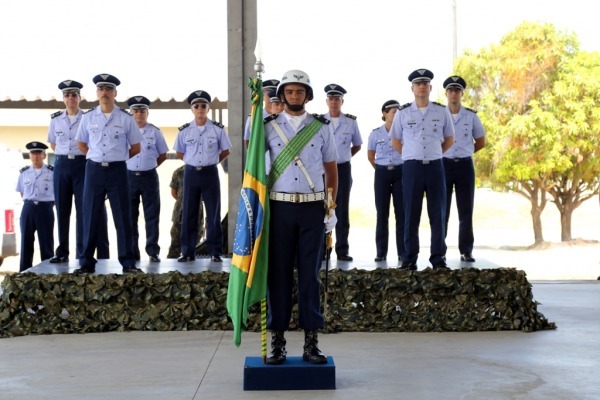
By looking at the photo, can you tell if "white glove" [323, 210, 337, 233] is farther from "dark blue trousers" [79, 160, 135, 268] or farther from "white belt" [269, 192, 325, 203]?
"dark blue trousers" [79, 160, 135, 268]

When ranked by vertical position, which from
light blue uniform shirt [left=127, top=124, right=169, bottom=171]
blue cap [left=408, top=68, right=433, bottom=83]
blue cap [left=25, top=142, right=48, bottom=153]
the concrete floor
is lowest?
the concrete floor

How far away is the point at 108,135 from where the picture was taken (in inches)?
318

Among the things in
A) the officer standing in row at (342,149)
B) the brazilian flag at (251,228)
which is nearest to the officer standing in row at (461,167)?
the officer standing in row at (342,149)

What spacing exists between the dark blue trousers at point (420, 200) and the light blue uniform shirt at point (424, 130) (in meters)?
0.07

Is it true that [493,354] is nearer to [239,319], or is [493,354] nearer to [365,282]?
[365,282]

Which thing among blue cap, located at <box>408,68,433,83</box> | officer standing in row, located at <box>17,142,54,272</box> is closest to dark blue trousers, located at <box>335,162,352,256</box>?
blue cap, located at <box>408,68,433,83</box>

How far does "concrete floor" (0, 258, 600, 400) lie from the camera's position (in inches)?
212

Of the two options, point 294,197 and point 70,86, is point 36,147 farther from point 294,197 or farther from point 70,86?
point 294,197

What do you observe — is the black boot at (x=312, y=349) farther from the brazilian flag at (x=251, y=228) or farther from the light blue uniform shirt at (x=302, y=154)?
the light blue uniform shirt at (x=302, y=154)

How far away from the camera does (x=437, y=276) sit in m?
7.38

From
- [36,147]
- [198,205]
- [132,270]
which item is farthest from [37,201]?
[132,270]

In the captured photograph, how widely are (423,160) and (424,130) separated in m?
0.22

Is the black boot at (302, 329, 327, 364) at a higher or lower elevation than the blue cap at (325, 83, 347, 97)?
lower

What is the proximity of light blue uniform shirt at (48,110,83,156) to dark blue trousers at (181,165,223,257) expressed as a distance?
96cm
